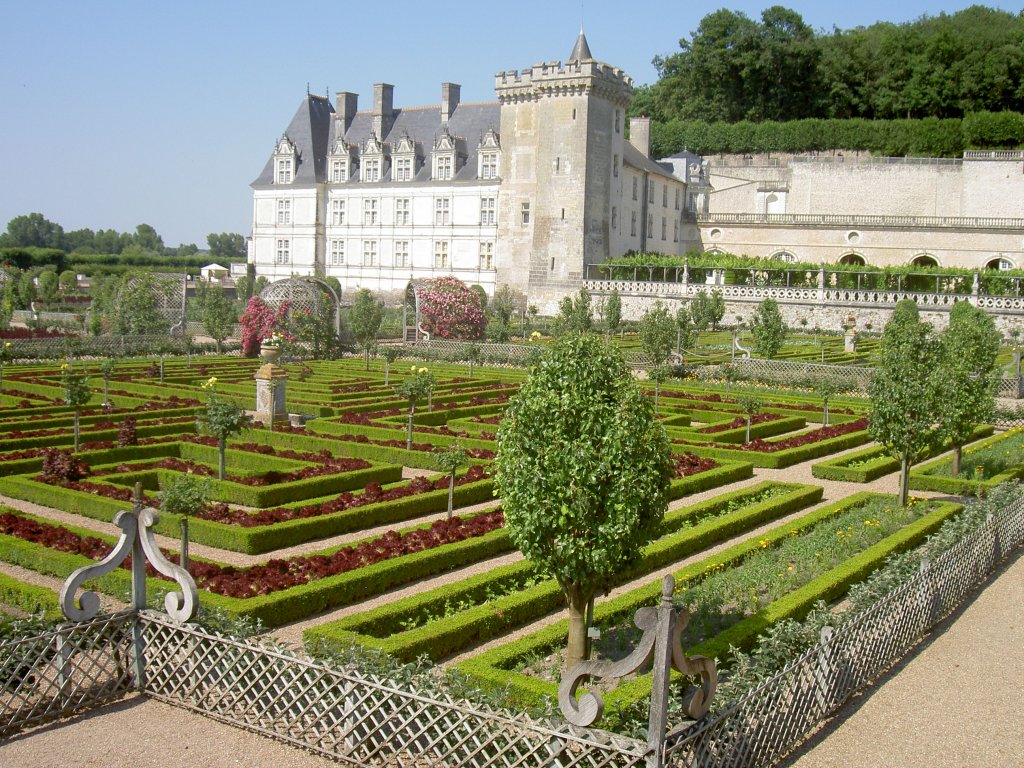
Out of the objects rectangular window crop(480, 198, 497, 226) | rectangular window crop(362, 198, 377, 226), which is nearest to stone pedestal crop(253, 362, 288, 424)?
rectangular window crop(480, 198, 497, 226)

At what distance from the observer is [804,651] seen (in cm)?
881

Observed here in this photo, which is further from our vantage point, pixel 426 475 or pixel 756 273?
pixel 756 273

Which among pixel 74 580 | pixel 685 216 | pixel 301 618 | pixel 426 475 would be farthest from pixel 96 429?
pixel 685 216

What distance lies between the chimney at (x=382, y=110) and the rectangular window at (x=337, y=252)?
6.31 meters

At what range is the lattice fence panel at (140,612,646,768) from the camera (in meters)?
6.74

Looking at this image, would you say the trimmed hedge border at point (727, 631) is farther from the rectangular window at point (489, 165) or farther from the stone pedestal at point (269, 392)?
the rectangular window at point (489, 165)

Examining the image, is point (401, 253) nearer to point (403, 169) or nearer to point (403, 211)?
point (403, 211)

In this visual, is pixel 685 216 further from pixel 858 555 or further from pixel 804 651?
pixel 804 651

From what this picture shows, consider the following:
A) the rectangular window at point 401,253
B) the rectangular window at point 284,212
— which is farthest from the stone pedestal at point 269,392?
the rectangular window at point 284,212

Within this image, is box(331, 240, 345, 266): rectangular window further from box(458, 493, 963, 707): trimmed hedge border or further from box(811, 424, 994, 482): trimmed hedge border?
box(458, 493, 963, 707): trimmed hedge border

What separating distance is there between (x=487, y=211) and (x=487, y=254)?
7.16 feet

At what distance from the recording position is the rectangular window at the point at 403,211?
55.4 m

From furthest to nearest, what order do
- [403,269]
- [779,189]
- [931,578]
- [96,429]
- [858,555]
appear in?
[779,189] < [403,269] < [96,429] < [858,555] < [931,578]

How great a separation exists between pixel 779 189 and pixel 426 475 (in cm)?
4850
